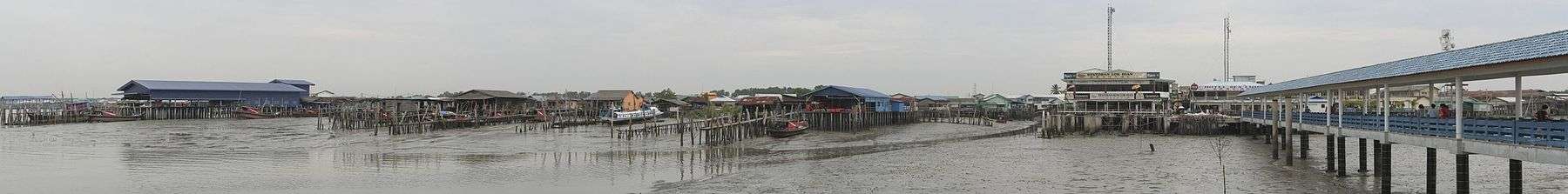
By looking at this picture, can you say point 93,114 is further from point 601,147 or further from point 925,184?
point 925,184

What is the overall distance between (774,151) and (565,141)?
9.66m

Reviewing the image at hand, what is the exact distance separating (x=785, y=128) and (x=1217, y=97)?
3013cm

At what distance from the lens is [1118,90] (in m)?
54.6

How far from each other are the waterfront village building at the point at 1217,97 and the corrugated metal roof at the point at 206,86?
211 feet

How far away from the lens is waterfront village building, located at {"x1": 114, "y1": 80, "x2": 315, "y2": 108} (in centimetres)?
7725

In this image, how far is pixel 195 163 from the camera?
27641mm

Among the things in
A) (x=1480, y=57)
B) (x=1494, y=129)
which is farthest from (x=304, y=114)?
(x=1494, y=129)

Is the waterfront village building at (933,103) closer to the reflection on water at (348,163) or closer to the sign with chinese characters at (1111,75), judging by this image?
the sign with chinese characters at (1111,75)

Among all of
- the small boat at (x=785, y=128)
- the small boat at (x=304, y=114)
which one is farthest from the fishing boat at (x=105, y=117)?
the small boat at (x=785, y=128)

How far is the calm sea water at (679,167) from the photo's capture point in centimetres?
2136

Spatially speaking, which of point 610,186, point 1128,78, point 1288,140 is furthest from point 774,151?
point 1128,78

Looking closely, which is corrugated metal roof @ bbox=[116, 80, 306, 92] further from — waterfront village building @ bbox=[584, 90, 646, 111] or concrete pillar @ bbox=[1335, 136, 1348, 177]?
concrete pillar @ bbox=[1335, 136, 1348, 177]

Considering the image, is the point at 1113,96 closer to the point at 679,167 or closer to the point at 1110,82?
the point at 1110,82

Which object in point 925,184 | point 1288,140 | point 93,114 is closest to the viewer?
point 925,184
